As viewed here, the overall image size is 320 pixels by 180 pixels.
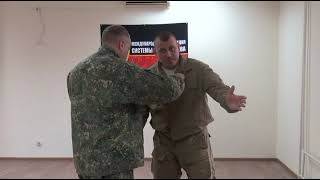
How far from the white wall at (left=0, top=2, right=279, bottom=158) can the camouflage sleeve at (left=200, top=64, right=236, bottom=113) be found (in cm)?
107

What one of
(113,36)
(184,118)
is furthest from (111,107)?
(184,118)

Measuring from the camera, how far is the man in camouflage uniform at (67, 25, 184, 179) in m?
1.44

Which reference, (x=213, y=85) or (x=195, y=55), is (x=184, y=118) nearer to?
(x=213, y=85)

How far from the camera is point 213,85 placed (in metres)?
1.84

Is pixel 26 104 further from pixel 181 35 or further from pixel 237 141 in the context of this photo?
pixel 237 141

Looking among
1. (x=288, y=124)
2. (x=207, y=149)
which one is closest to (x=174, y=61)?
(x=207, y=149)

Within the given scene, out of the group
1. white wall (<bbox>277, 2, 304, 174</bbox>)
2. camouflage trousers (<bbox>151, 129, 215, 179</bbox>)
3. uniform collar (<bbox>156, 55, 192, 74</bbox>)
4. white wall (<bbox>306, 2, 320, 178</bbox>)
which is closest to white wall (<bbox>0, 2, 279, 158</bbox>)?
white wall (<bbox>277, 2, 304, 174</bbox>)

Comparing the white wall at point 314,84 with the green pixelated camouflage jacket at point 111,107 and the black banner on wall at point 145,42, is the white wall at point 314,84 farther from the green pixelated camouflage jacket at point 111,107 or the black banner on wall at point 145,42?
the green pixelated camouflage jacket at point 111,107

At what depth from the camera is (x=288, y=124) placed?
3.83 meters

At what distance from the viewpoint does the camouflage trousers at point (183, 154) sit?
6.01 feet

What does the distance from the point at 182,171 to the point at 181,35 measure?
0.85 m

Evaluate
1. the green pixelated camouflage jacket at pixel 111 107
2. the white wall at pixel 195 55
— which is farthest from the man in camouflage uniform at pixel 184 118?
the white wall at pixel 195 55

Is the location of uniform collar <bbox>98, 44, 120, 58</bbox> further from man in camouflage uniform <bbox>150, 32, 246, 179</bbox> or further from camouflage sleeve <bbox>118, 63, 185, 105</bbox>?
man in camouflage uniform <bbox>150, 32, 246, 179</bbox>

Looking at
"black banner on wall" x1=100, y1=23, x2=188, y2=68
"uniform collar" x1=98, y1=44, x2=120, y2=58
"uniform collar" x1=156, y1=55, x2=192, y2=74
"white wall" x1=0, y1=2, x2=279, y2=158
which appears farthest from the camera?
"white wall" x1=0, y1=2, x2=279, y2=158
